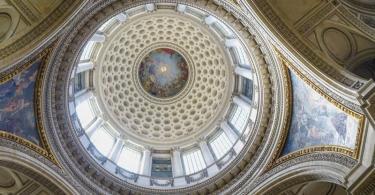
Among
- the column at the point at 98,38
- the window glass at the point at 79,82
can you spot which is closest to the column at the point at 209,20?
the column at the point at 98,38

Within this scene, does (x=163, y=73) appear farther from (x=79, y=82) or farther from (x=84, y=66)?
(x=84, y=66)

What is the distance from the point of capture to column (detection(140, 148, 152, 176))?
2278 centimetres

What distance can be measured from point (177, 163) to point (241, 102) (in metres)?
5.34

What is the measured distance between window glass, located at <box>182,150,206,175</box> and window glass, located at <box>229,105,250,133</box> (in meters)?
2.80

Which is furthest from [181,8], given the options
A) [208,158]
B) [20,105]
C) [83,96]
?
[20,105]

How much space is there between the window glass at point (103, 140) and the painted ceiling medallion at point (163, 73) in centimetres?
595

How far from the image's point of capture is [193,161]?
2398 centimetres

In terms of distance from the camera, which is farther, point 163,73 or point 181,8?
point 163,73

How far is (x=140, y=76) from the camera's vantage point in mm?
29141

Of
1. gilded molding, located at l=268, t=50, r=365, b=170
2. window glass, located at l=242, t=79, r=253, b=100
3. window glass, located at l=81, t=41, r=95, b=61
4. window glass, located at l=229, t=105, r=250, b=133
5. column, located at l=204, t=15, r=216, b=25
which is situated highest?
column, located at l=204, t=15, r=216, b=25

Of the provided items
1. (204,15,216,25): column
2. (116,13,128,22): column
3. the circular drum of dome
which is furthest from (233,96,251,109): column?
(116,13,128,22): column

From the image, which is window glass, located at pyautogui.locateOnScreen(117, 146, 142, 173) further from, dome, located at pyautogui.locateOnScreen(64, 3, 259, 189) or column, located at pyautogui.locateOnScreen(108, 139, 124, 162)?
column, located at pyautogui.locateOnScreen(108, 139, 124, 162)

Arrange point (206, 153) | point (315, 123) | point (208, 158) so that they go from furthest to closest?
point (206, 153)
point (208, 158)
point (315, 123)

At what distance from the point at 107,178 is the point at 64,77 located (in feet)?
17.1
